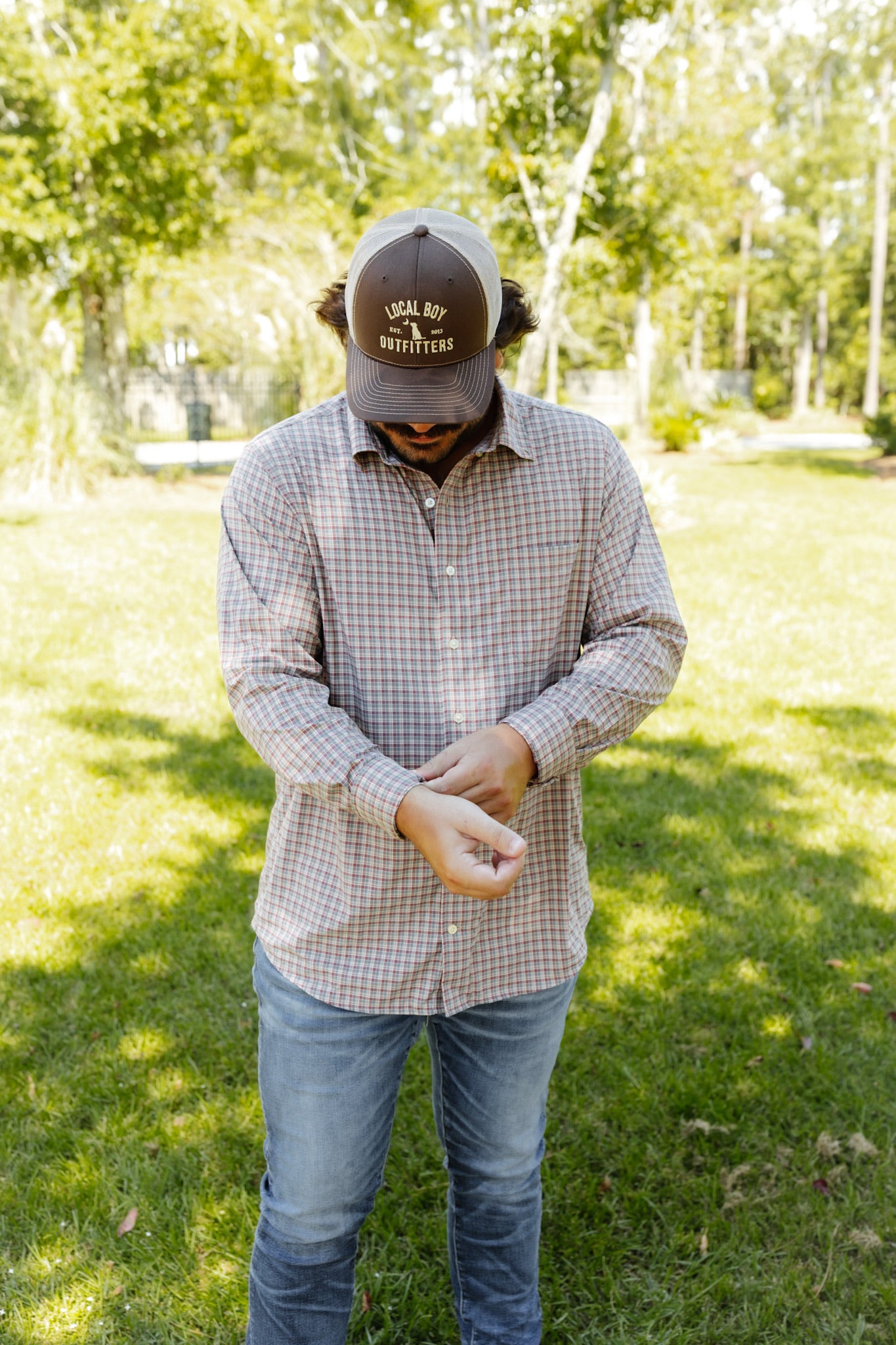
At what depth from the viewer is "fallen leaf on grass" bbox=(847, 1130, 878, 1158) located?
2809mm

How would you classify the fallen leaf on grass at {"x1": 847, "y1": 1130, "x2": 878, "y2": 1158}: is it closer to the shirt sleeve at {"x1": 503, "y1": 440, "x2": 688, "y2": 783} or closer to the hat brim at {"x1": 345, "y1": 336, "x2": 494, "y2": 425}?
the shirt sleeve at {"x1": 503, "y1": 440, "x2": 688, "y2": 783}

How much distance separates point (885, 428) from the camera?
18.6m

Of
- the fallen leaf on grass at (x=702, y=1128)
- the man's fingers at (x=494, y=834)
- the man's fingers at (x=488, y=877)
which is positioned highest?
the man's fingers at (x=494, y=834)

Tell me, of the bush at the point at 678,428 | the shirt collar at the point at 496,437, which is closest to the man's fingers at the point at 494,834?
the shirt collar at the point at 496,437

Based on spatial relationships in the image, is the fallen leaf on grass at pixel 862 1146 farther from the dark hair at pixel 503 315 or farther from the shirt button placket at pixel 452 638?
the dark hair at pixel 503 315

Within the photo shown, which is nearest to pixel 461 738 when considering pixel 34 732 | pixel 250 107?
pixel 34 732

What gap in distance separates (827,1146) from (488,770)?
6.32 ft

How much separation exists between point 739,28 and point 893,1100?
116ft

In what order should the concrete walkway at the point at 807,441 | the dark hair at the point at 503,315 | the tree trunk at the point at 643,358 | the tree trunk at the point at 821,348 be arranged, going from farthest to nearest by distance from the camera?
1. the tree trunk at the point at 821,348
2. the concrete walkway at the point at 807,441
3. the tree trunk at the point at 643,358
4. the dark hair at the point at 503,315

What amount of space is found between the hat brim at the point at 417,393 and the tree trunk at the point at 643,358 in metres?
21.0

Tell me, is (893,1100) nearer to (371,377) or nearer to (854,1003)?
(854,1003)

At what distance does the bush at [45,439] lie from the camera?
1209cm

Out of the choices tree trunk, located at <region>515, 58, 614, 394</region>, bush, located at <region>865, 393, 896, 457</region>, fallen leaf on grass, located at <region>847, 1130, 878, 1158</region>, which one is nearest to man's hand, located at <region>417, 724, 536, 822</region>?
fallen leaf on grass, located at <region>847, 1130, 878, 1158</region>

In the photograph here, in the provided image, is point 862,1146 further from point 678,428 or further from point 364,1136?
point 678,428
